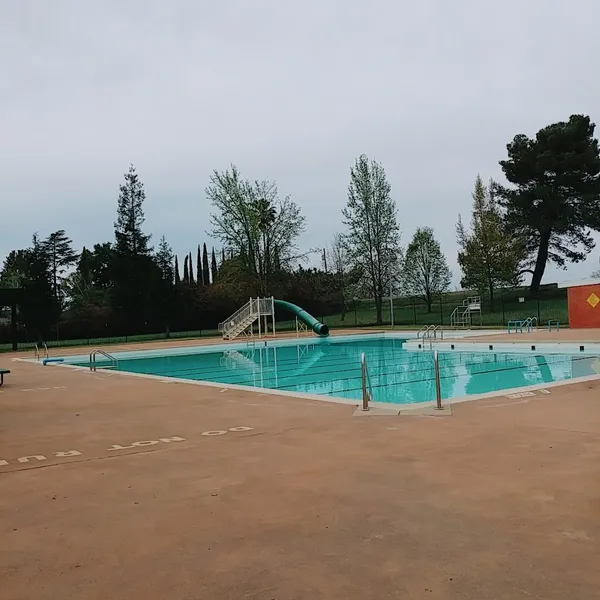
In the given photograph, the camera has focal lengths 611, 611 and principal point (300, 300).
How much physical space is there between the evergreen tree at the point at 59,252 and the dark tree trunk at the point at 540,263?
36006mm

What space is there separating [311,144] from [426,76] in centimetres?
738

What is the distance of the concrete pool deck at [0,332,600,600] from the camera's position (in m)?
2.73

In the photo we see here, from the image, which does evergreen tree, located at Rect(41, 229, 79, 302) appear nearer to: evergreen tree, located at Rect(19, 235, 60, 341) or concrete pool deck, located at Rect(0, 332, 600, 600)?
evergreen tree, located at Rect(19, 235, 60, 341)

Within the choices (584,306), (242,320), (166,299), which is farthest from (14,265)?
(584,306)

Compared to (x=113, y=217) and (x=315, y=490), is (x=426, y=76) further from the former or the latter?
(x=113, y=217)

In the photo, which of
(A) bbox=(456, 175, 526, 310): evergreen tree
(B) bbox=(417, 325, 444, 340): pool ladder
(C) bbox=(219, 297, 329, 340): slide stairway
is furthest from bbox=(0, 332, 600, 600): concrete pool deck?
(A) bbox=(456, 175, 526, 310): evergreen tree

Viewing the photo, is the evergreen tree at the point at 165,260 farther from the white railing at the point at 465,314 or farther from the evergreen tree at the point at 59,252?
the white railing at the point at 465,314

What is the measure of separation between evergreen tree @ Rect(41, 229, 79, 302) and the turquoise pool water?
101 ft

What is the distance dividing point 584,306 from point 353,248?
60.9ft

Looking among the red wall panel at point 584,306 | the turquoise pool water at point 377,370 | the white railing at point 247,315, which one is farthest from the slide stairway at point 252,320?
the red wall panel at point 584,306

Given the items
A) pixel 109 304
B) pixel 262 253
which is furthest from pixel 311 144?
pixel 109 304

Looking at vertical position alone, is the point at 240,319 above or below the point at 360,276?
below

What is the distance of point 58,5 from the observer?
1062cm

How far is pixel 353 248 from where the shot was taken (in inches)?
1615
